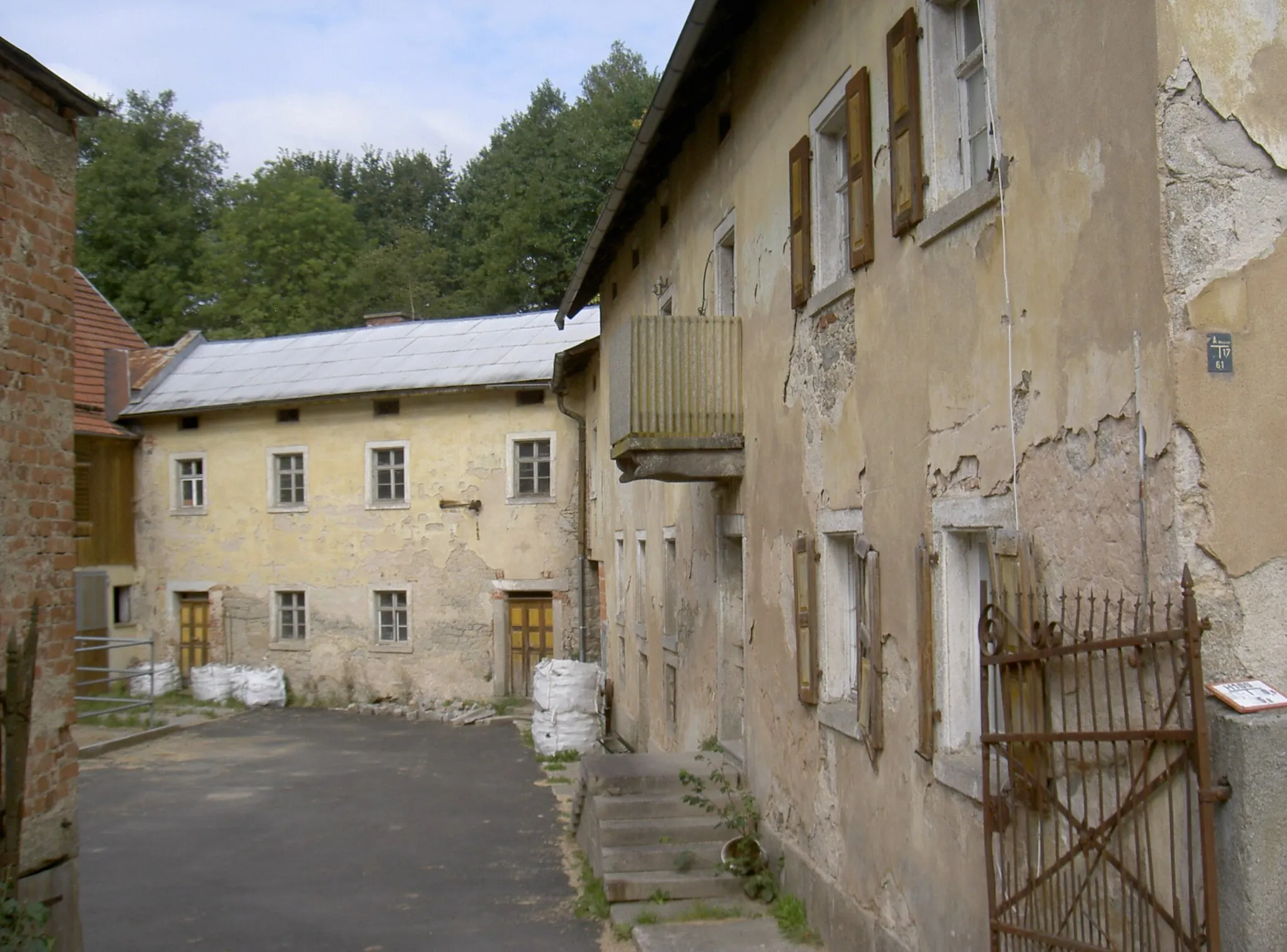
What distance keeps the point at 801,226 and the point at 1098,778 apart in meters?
4.62

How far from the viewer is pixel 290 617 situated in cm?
2478

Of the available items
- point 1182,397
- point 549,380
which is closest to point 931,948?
point 1182,397

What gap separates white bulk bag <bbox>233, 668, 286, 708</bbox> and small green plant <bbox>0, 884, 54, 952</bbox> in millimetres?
18357

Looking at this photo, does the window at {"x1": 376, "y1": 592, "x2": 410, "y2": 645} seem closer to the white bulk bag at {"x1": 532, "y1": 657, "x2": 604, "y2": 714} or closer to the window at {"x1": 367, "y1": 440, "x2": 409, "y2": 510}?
the window at {"x1": 367, "y1": 440, "x2": 409, "y2": 510}

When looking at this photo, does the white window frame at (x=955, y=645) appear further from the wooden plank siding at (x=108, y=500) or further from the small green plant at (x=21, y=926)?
the wooden plank siding at (x=108, y=500)

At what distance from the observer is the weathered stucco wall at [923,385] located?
4.12 m

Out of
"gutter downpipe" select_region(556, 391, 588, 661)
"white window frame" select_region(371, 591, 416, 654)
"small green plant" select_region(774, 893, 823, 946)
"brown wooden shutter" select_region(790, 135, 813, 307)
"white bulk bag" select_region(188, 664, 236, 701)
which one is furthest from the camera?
"white bulk bag" select_region(188, 664, 236, 701)

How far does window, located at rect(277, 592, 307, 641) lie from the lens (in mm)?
24641

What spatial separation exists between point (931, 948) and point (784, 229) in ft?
15.9

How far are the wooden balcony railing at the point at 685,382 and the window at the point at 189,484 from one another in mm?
18394

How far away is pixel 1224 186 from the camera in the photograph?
3910mm

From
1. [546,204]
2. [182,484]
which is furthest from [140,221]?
[182,484]

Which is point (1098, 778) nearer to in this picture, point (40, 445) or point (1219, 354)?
point (1219, 354)

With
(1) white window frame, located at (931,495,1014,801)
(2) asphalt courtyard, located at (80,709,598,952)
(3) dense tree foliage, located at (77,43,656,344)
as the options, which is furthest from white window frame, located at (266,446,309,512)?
(1) white window frame, located at (931,495,1014,801)
